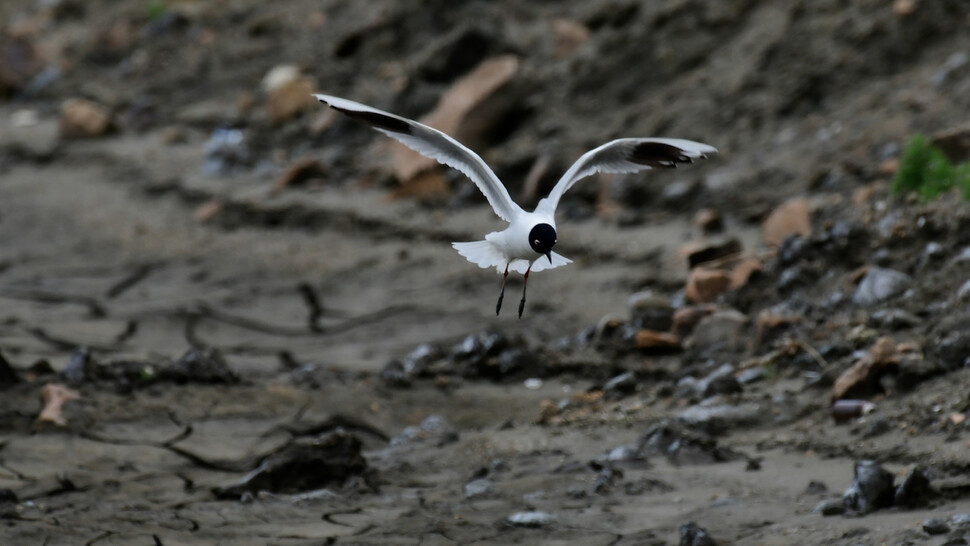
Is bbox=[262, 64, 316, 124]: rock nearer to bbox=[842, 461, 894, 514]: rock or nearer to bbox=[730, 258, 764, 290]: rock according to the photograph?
bbox=[730, 258, 764, 290]: rock

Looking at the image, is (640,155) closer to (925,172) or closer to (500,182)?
(500,182)

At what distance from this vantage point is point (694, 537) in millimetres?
3633

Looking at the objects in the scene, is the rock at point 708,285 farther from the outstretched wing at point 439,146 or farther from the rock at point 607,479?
the outstretched wing at point 439,146

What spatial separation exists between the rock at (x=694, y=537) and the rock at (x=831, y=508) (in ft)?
1.30

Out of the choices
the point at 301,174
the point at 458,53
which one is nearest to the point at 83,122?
the point at 301,174

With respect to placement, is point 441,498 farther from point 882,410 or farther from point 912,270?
point 912,270

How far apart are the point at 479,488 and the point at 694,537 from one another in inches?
41.8

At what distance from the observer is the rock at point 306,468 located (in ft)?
14.9

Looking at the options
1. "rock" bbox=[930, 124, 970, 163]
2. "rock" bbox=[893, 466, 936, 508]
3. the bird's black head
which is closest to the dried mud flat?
"rock" bbox=[893, 466, 936, 508]

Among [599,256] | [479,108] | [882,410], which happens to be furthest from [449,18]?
[882,410]

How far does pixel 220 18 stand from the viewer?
42.2ft

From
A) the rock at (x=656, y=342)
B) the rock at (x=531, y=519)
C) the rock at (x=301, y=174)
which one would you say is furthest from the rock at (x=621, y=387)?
the rock at (x=301, y=174)

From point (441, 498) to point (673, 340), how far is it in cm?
192

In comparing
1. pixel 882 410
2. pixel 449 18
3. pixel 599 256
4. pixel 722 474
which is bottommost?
pixel 722 474
